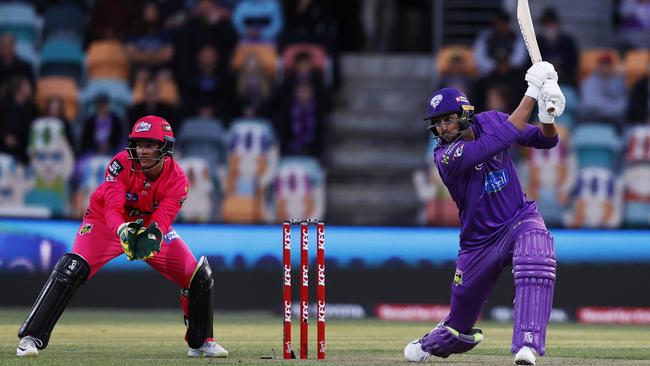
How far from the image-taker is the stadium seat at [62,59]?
55.9 feet

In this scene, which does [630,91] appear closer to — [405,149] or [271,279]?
[405,149]

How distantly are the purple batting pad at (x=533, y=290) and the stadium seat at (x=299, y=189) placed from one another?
307 inches

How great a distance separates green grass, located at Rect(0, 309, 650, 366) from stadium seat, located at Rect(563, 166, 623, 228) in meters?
2.58

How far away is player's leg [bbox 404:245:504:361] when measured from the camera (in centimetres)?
812

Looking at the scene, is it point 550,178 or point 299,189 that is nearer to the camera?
point 299,189

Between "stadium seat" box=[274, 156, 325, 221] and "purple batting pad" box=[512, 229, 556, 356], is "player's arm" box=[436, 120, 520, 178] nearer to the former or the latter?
"purple batting pad" box=[512, 229, 556, 356]

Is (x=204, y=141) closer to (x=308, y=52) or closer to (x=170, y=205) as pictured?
(x=308, y=52)

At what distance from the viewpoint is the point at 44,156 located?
15797 mm

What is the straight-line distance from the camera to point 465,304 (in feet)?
27.1

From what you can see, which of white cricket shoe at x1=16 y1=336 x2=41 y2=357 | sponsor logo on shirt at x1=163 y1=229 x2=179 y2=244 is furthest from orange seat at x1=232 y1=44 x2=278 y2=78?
white cricket shoe at x1=16 y1=336 x2=41 y2=357

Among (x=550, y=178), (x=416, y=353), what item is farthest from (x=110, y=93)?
(x=416, y=353)

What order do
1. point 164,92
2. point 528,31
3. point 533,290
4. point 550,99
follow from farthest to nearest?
point 164,92, point 528,31, point 550,99, point 533,290

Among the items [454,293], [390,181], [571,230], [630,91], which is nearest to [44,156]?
[390,181]

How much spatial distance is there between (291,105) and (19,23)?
3.68 meters
